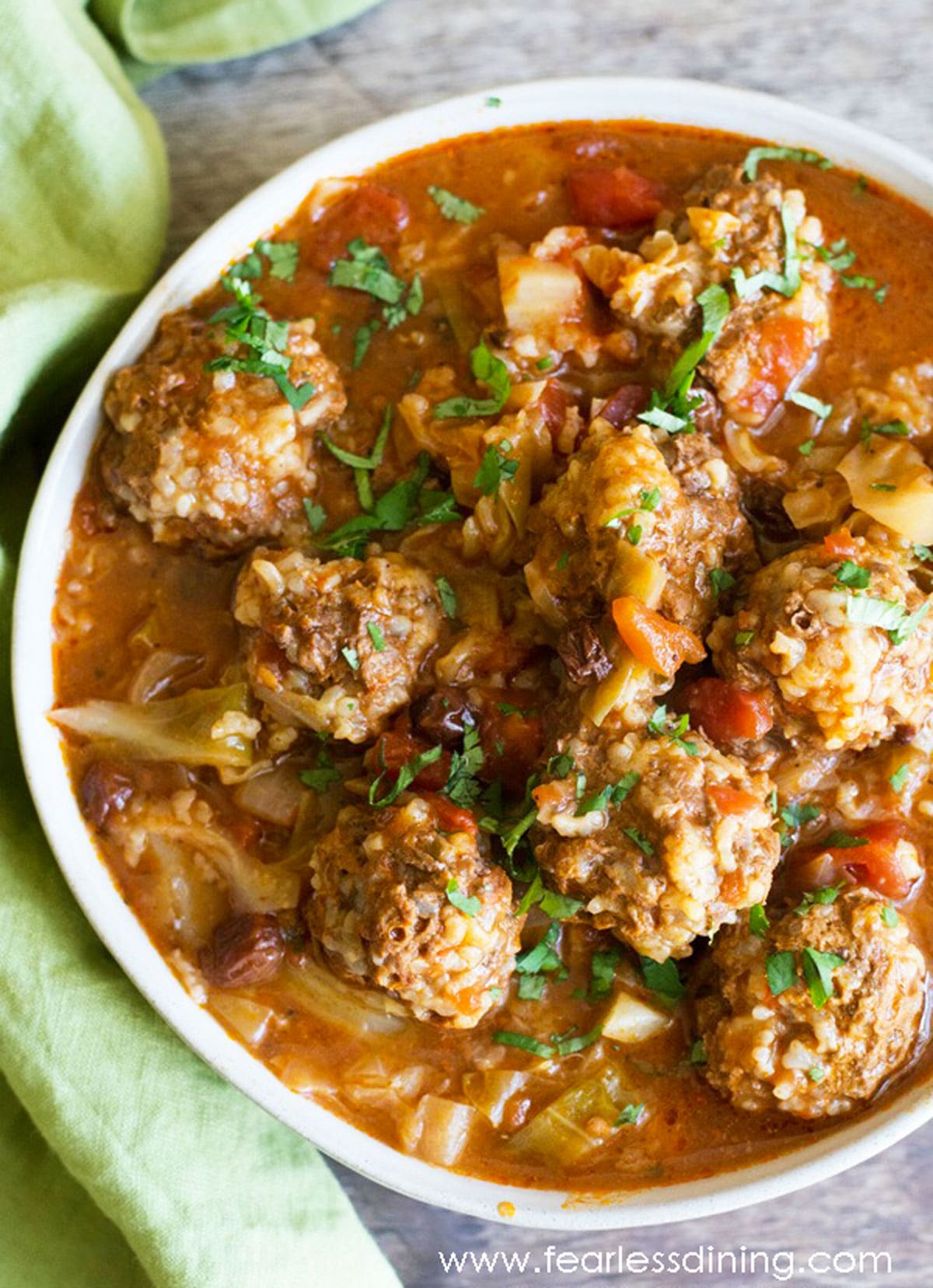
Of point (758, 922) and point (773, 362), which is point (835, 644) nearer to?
point (758, 922)

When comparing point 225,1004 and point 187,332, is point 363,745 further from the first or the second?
point 187,332

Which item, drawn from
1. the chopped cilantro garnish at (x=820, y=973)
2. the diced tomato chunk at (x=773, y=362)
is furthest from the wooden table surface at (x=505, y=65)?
the chopped cilantro garnish at (x=820, y=973)

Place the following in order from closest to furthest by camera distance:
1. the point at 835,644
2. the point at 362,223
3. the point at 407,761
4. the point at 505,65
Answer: the point at 835,644, the point at 407,761, the point at 362,223, the point at 505,65

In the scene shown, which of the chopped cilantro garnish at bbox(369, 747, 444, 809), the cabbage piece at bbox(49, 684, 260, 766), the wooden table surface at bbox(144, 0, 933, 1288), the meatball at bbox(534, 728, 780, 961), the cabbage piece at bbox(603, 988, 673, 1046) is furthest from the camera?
the wooden table surface at bbox(144, 0, 933, 1288)

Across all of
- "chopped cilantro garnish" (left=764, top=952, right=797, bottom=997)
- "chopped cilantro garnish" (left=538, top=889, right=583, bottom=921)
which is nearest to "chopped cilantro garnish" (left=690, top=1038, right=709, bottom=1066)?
"chopped cilantro garnish" (left=764, top=952, right=797, bottom=997)

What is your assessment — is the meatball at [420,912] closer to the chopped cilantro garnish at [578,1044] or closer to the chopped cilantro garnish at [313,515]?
the chopped cilantro garnish at [578,1044]

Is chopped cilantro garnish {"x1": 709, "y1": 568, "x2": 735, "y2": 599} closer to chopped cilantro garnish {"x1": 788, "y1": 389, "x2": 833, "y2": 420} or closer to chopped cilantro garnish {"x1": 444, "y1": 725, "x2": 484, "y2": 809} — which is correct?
chopped cilantro garnish {"x1": 788, "y1": 389, "x2": 833, "y2": 420}

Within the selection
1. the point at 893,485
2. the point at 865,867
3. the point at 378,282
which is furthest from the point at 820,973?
the point at 378,282
